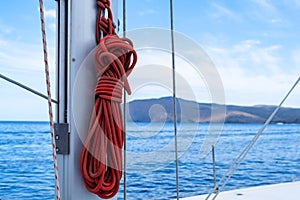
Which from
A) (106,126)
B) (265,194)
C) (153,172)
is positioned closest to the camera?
(106,126)

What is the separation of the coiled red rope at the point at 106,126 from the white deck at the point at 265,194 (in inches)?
35.6

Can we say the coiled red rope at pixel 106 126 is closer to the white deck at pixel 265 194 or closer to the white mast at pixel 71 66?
the white mast at pixel 71 66

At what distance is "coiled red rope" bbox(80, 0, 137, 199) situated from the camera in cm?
71

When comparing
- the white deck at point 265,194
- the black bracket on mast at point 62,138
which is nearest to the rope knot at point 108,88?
the black bracket on mast at point 62,138

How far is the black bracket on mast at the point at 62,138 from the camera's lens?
76 centimetres

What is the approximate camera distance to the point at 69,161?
0.76 m

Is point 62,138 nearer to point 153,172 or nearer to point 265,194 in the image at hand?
point 265,194

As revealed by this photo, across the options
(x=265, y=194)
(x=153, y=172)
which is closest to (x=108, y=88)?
(x=265, y=194)

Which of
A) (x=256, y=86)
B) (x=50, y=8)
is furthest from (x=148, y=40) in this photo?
(x=256, y=86)

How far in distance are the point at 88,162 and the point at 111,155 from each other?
0.06m

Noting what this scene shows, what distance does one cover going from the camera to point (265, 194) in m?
1.61

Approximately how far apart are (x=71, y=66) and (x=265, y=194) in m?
1.27

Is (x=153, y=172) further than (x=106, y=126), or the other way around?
(x=153, y=172)

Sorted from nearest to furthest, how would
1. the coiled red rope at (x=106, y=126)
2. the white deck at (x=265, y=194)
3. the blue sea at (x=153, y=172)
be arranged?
the coiled red rope at (x=106, y=126)
the blue sea at (x=153, y=172)
the white deck at (x=265, y=194)
